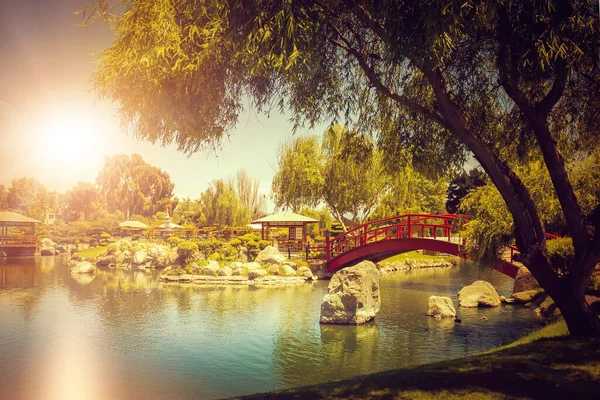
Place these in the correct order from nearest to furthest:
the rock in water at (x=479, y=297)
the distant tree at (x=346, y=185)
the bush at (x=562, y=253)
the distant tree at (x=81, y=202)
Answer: the bush at (x=562, y=253) < the rock in water at (x=479, y=297) < the distant tree at (x=346, y=185) < the distant tree at (x=81, y=202)

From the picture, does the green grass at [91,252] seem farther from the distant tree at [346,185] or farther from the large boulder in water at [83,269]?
the distant tree at [346,185]

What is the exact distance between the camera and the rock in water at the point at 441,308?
39.1ft

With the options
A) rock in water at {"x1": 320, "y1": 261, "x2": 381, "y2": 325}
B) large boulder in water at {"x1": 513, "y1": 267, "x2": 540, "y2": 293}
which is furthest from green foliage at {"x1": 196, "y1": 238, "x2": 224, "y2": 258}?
large boulder in water at {"x1": 513, "y1": 267, "x2": 540, "y2": 293}

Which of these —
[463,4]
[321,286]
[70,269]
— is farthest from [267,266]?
[463,4]

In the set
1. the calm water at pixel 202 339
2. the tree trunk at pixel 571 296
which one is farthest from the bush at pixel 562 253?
the tree trunk at pixel 571 296

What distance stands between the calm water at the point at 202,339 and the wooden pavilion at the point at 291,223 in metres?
6.18

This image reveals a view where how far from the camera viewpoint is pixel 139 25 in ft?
17.9

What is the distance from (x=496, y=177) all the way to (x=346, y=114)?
2444mm

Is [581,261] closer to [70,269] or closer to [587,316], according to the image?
[587,316]

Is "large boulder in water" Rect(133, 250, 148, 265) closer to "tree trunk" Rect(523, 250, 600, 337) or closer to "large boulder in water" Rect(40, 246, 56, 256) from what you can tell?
"large boulder in water" Rect(40, 246, 56, 256)

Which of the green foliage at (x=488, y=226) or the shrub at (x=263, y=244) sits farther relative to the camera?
the shrub at (x=263, y=244)

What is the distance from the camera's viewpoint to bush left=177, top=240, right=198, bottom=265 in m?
20.0

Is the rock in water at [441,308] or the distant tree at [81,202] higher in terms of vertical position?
the distant tree at [81,202]

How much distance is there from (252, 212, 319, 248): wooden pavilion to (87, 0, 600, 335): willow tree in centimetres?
1415
